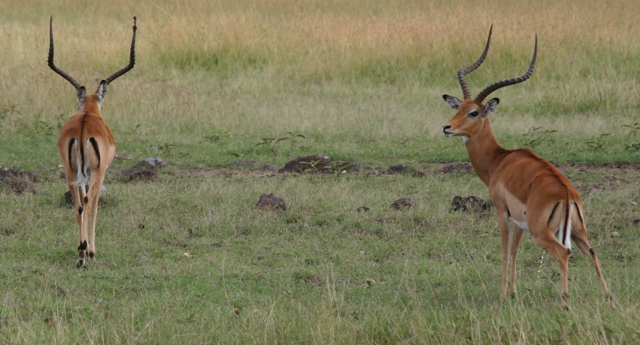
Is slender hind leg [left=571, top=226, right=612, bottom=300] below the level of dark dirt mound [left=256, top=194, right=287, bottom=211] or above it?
above

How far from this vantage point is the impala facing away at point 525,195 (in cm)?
449

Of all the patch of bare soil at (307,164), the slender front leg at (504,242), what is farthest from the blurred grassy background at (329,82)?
the slender front leg at (504,242)

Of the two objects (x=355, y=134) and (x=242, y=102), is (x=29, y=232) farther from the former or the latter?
(x=242, y=102)

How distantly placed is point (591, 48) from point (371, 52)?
3.53 m

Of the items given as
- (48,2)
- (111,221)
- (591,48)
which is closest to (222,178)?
(111,221)

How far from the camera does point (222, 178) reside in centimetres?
830

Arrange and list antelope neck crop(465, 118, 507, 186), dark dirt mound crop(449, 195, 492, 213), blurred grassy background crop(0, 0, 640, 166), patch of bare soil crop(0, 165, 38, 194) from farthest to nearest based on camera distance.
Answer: blurred grassy background crop(0, 0, 640, 166) → patch of bare soil crop(0, 165, 38, 194) → dark dirt mound crop(449, 195, 492, 213) → antelope neck crop(465, 118, 507, 186)

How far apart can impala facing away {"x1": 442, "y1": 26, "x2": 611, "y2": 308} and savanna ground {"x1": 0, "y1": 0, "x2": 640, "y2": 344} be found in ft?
0.87

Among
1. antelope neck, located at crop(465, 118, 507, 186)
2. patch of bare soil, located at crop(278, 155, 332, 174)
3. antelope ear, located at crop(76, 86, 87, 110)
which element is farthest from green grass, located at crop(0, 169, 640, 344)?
antelope ear, located at crop(76, 86, 87, 110)

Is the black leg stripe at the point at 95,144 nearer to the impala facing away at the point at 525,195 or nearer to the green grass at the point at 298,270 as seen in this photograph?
the green grass at the point at 298,270

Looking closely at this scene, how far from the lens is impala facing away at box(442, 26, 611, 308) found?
4.49 meters

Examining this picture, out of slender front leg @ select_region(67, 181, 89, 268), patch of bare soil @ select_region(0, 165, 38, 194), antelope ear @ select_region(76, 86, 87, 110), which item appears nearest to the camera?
slender front leg @ select_region(67, 181, 89, 268)

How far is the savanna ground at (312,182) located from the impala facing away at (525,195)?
0.87 feet

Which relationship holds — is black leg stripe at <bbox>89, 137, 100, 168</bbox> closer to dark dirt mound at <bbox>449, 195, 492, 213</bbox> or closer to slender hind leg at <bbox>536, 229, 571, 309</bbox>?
dark dirt mound at <bbox>449, 195, 492, 213</bbox>
